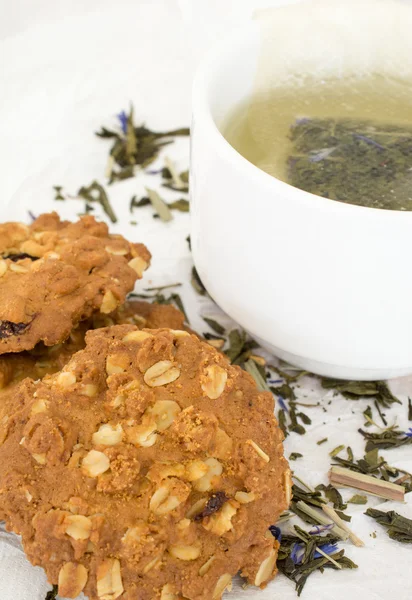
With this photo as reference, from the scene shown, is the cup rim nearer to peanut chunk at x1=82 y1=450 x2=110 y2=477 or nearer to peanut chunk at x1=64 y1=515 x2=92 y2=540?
peanut chunk at x1=82 y1=450 x2=110 y2=477

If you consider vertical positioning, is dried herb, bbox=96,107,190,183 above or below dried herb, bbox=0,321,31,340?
below

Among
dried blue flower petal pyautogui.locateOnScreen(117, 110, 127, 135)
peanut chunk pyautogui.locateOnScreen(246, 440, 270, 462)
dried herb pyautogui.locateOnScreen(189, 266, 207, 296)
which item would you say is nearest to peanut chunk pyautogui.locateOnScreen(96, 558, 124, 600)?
peanut chunk pyautogui.locateOnScreen(246, 440, 270, 462)

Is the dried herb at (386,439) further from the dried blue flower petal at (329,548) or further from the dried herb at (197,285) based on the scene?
the dried herb at (197,285)

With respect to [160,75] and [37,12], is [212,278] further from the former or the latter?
[37,12]

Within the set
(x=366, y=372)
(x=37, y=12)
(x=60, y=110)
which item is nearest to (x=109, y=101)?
(x=60, y=110)

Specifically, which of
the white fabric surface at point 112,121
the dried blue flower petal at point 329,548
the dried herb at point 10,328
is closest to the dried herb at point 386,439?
the white fabric surface at point 112,121

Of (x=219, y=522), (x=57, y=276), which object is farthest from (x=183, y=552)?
(x=57, y=276)
